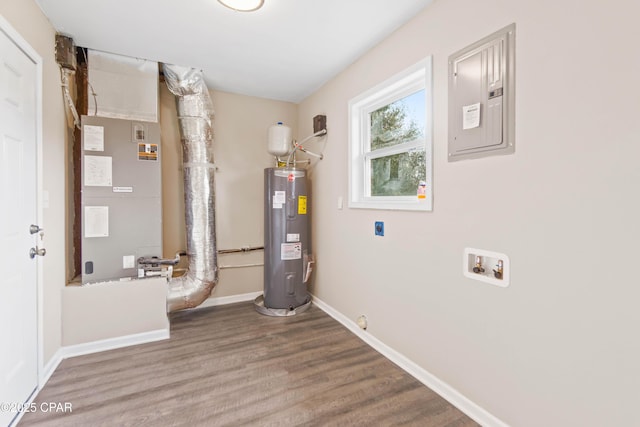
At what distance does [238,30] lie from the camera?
2199 mm

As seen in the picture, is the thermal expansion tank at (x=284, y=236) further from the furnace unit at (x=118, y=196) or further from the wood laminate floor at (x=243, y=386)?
the furnace unit at (x=118, y=196)

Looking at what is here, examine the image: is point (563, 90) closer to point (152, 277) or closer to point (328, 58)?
point (328, 58)

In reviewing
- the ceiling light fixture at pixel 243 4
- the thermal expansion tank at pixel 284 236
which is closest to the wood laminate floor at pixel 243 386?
the thermal expansion tank at pixel 284 236

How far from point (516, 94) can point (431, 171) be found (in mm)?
620

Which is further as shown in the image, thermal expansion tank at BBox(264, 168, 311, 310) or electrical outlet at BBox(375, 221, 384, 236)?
thermal expansion tank at BBox(264, 168, 311, 310)

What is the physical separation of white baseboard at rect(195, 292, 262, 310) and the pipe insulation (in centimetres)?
51

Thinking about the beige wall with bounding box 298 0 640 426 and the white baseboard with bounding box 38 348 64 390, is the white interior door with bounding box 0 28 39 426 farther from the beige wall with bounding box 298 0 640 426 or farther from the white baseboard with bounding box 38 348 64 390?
the beige wall with bounding box 298 0 640 426

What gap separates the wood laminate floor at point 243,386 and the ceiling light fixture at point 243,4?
8.12ft

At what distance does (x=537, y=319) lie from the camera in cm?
137

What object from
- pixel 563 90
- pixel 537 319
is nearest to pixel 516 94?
pixel 563 90

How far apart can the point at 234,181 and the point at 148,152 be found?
40.4 inches

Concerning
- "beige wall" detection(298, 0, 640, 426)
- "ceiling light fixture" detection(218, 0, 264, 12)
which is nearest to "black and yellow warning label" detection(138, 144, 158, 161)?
"ceiling light fixture" detection(218, 0, 264, 12)

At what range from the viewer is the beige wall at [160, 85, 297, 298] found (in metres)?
3.16

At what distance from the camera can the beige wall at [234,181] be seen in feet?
10.4
